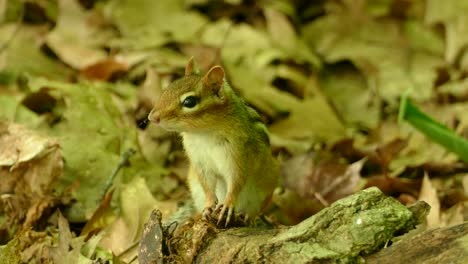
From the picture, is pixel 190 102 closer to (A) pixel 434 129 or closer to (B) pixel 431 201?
(A) pixel 434 129

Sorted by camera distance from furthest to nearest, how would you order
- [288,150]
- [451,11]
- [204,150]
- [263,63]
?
[451,11] → [263,63] → [288,150] → [204,150]

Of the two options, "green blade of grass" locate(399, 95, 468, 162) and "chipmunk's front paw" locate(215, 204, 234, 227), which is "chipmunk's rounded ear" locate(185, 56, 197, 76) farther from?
"green blade of grass" locate(399, 95, 468, 162)

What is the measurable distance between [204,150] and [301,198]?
126 cm

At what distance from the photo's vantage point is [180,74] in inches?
284

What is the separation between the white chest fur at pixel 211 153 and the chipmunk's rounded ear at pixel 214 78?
0.29 m

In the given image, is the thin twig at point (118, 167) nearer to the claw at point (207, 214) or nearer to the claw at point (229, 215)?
the claw at point (207, 214)

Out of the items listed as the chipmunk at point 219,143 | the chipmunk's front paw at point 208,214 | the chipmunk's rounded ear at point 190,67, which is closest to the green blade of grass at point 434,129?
the chipmunk at point 219,143

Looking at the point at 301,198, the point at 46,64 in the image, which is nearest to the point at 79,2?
the point at 46,64

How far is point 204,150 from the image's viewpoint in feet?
14.6

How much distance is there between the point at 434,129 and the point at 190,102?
5.95ft

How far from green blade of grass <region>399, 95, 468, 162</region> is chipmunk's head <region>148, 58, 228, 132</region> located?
4.37 feet

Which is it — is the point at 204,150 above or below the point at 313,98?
above

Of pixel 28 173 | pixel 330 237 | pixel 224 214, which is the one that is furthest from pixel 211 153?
pixel 28 173

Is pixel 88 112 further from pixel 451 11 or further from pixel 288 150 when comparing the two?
pixel 451 11
